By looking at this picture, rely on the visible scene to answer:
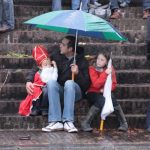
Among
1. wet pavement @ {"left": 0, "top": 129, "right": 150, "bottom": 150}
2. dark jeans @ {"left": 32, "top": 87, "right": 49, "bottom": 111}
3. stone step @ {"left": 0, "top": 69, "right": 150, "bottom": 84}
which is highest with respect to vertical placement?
stone step @ {"left": 0, "top": 69, "right": 150, "bottom": 84}

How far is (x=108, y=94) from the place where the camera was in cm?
888

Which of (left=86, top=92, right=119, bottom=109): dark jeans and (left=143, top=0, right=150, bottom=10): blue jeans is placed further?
(left=143, top=0, right=150, bottom=10): blue jeans

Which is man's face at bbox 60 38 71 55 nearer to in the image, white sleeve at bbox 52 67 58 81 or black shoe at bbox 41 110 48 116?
white sleeve at bbox 52 67 58 81

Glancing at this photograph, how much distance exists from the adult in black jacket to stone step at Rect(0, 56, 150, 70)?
1.02 meters

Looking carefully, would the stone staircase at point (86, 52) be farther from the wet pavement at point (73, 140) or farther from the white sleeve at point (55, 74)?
the white sleeve at point (55, 74)

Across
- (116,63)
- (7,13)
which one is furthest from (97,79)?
(7,13)

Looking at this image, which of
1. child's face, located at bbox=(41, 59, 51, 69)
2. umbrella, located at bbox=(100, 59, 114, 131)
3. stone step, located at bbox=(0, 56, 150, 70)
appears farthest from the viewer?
stone step, located at bbox=(0, 56, 150, 70)

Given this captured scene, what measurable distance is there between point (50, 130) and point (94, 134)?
0.66 meters

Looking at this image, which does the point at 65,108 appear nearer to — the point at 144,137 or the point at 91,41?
the point at 144,137

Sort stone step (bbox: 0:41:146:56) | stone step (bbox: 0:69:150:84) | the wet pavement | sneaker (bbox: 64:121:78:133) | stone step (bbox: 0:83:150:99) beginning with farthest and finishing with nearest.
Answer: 1. stone step (bbox: 0:41:146:56)
2. stone step (bbox: 0:69:150:84)
3. stone step (bbox: 0:83:150:99)
4. sneaker (bbox: 64:121:78:133)
5. the wet pavement

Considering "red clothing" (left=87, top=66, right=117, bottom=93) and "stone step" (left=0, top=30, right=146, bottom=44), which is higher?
"stone step" (left=0, top=30, right=146, bottom=44)

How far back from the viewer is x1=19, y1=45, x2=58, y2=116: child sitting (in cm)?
890

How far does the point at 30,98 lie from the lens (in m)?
8.95

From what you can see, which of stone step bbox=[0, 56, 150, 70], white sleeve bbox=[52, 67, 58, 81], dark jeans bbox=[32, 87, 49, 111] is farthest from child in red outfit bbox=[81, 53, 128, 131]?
stone step bbox=[0, 56, 150, 70]
